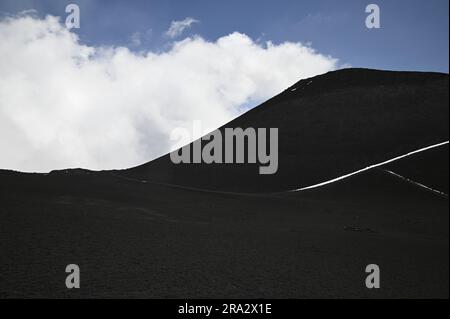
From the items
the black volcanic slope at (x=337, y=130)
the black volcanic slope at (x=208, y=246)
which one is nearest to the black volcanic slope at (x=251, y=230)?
the black volcanic slope at (x=208, y=246)

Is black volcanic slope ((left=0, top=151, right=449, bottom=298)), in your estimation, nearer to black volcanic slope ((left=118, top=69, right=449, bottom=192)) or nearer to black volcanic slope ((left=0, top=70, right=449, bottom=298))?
black volcanic slope ((left=0, top=70, right=449, bottom=298))

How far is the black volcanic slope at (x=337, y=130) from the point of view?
115 ft

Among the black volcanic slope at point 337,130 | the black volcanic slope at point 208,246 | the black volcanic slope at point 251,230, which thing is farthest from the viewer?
the black volcanic slope at point 337,130

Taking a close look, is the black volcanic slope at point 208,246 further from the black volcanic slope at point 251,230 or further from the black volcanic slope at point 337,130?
the black volcanic slope at point 337,130

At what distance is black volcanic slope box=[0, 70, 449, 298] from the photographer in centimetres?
828

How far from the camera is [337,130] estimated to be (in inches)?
1646

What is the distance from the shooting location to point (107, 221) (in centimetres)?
1393

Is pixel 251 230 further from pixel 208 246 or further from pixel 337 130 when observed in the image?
pixel 337 130

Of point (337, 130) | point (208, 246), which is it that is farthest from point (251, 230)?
point (337, 130)

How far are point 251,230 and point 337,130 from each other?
101 ft

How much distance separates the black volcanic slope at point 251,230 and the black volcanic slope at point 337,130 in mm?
249
